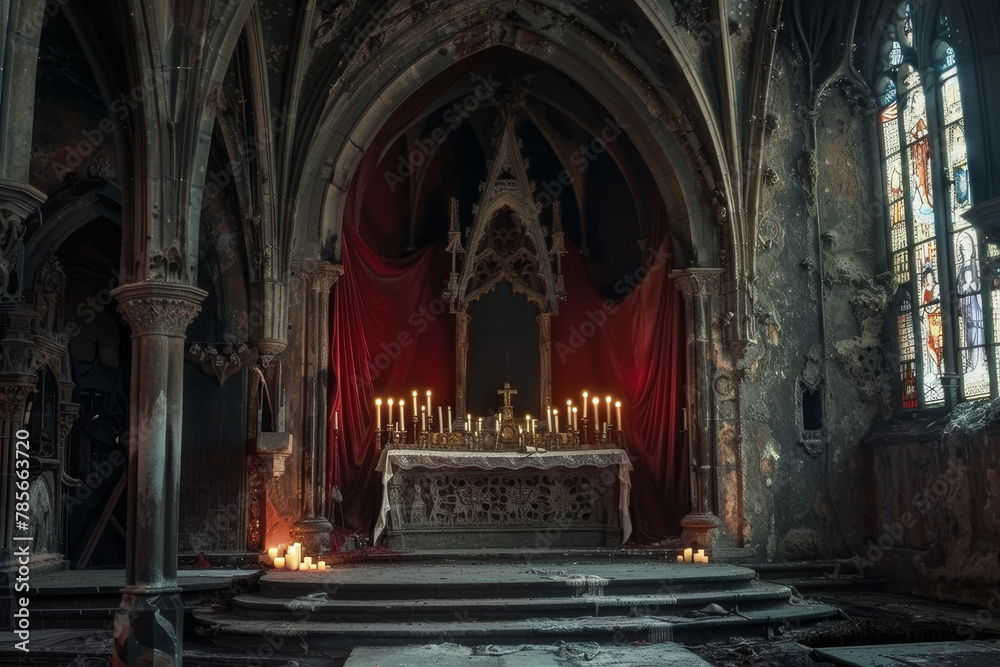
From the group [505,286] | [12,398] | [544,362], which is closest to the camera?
[12,398]

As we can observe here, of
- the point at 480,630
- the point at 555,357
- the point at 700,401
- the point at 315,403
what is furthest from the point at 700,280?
the point at 480,630

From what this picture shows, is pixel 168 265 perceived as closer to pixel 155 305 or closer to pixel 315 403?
pixel 155 305

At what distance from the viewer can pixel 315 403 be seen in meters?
13.5

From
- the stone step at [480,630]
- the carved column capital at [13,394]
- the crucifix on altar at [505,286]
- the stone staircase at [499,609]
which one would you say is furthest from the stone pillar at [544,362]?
the carved column capital at [13,394]

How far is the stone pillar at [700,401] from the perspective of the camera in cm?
1358

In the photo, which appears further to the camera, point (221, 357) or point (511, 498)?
point (511, 498)

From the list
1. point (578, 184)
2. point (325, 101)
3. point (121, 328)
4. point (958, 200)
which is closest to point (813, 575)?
point (958, 200)

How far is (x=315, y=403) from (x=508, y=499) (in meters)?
3.10

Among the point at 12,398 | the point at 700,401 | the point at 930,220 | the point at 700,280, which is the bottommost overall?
the point at 700,401

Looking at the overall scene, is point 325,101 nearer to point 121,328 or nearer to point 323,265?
point 323,265

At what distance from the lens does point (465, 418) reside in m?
15.6

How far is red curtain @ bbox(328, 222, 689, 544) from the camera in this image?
14.4 metres

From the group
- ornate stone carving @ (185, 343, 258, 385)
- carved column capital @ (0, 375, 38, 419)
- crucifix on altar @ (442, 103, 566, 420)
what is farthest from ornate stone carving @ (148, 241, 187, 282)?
crucifix on altar @ (442, 103, 566, 420)

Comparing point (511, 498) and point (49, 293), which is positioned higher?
point (49, 293)
